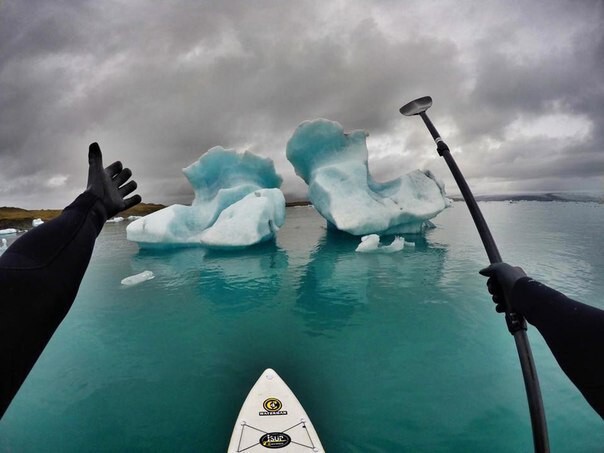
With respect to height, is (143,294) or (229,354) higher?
(143,294)

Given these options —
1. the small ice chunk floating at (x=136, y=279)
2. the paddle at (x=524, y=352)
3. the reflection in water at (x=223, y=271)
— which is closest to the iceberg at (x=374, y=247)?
the reflection in water at (x=223, y=271)

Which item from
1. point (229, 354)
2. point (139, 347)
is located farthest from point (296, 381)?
point (139, 347)

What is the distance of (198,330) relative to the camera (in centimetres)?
503

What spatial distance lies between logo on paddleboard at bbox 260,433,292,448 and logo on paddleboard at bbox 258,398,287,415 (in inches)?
10.5

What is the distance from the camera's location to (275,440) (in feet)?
7.97

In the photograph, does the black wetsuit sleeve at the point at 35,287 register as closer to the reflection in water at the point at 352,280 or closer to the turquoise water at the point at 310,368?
the turquoise water at the point at 310,368

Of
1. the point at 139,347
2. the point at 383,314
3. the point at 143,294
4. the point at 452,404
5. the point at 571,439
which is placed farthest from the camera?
the point at 143,294

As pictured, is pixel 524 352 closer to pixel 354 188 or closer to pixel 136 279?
pixel 136 279

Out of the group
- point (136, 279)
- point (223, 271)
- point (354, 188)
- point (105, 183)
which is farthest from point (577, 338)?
point (354, 188)

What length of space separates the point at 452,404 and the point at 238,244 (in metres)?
9.96

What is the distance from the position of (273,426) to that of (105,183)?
2.39 metres

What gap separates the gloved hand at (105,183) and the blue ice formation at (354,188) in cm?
1106

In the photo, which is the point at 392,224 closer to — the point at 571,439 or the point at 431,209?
the point at 431,209

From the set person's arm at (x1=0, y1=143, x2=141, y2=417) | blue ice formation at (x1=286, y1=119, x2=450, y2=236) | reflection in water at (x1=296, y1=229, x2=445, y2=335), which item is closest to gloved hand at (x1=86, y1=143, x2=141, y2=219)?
person's arm at (x1=0, y1=143, x2=141, y2=417)
